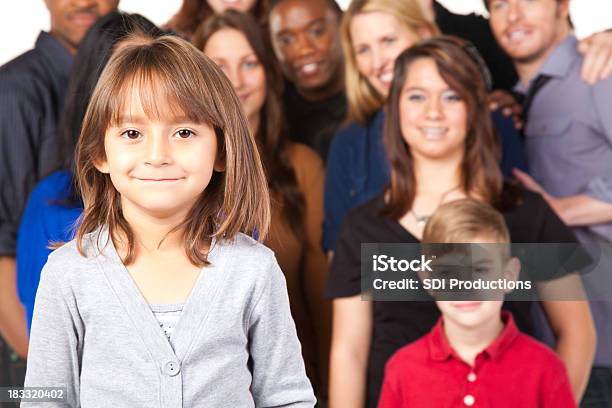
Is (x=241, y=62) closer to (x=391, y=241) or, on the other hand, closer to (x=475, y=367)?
(x=391, y=241)

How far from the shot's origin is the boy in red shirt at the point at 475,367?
95.3 inches

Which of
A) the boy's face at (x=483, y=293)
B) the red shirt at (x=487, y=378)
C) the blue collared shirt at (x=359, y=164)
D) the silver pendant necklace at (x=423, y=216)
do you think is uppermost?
the blue collared shirt at (x=359, y=164)

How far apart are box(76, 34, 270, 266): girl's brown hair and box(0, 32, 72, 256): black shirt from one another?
4.99 feet

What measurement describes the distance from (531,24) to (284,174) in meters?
0.97

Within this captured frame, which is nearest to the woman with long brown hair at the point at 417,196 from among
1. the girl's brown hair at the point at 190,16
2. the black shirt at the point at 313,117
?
the black shirt at the point at 313,117

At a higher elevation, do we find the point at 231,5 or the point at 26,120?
the point at 231,5

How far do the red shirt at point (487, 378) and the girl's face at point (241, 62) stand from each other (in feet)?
3.45

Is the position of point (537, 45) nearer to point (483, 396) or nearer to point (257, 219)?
point (483, 396)

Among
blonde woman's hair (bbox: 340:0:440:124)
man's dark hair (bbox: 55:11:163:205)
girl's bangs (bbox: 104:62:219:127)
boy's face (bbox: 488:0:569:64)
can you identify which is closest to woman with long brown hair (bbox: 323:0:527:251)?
blonde woman's hair (bbox: 340:0:440:124)

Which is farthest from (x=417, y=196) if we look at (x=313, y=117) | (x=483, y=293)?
(x=313, y=117)

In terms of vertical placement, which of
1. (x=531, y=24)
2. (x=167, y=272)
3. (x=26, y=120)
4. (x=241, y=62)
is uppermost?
(x=531, y=24)

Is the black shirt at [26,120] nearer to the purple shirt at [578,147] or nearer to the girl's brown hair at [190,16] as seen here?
the girl's brown hair at [190,16]

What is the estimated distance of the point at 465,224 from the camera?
263 centimetres

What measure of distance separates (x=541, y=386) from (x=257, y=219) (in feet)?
4.04
